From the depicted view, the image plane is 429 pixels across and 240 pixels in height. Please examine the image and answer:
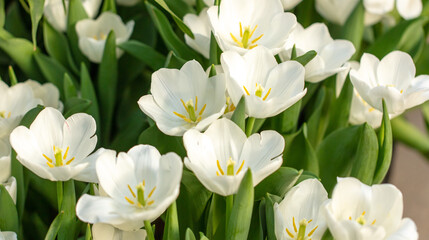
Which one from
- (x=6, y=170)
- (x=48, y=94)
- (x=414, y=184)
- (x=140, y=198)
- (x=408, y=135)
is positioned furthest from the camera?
(x=414, y=184)

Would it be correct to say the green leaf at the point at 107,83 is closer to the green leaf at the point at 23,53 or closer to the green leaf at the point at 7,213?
the green leaf at the point at 23,53

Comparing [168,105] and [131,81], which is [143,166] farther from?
[131,81]

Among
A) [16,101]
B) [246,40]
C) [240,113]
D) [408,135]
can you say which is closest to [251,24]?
[246,40]

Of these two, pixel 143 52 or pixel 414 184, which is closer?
pixel 143 52

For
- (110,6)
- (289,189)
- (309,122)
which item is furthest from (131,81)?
(289,189)

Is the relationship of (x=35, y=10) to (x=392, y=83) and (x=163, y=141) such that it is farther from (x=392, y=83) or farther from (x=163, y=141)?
(x=392, y=83)

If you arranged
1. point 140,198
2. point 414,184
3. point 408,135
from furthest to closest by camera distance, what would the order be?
1. point 414,184
2. point 408,135
3. point 140,198

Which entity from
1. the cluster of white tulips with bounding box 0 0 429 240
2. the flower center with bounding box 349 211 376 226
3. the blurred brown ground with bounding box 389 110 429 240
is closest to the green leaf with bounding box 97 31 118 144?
the cluster of white tulips with bounding box 0 0 429 240
